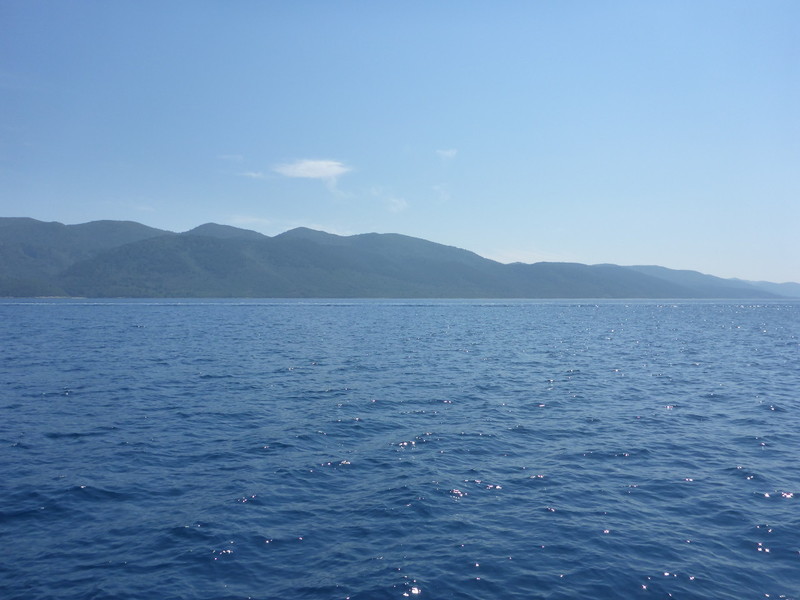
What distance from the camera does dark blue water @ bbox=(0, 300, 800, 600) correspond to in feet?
40.8

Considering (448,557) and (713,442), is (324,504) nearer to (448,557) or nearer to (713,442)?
(448,557)

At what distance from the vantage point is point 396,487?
58.5 ft

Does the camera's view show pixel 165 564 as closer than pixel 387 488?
Yes

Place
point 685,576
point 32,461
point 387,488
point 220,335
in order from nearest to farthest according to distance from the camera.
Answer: point 685,576
point 387,488
point 32,461
point 220,335

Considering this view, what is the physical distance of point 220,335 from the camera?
248 feet

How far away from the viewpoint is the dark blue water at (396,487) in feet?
40.8

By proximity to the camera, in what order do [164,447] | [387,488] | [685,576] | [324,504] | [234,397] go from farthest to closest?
[234,397] < [164,447] < [387,488] < [324,504] < [685,576]

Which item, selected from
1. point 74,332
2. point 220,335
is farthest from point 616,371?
point 74,332

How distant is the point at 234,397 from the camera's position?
32438 mm

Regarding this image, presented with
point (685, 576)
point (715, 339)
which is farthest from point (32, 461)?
point (715, 339)

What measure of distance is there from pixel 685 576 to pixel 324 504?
9.22m

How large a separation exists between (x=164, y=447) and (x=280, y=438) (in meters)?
4.40

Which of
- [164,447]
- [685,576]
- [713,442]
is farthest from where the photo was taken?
[713,442]

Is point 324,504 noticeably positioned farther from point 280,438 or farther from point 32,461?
point 32,461
